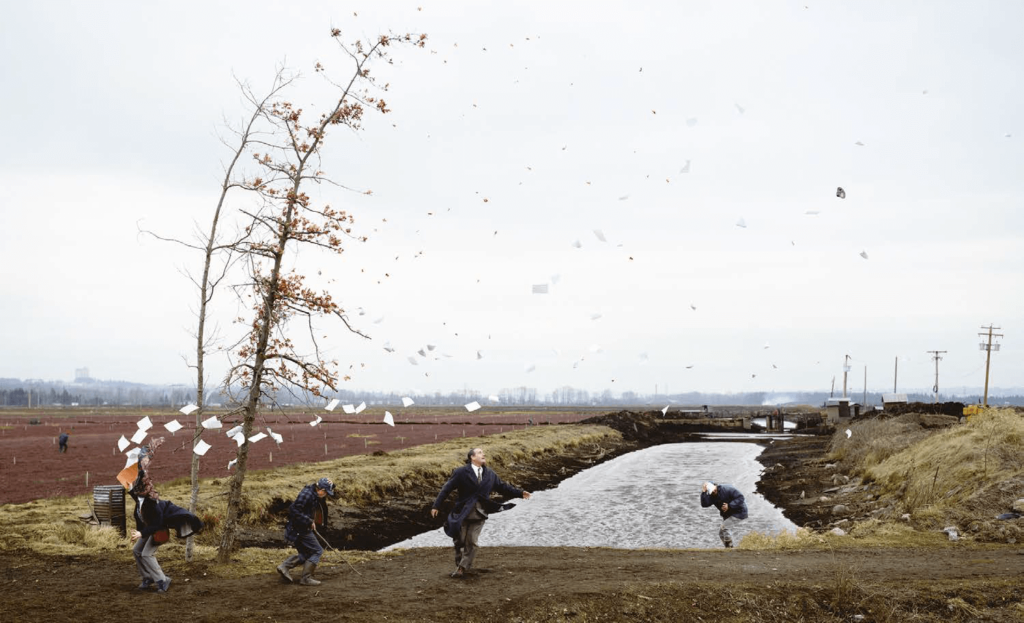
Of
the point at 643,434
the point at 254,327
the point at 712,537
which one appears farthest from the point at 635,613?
the point at 643,434

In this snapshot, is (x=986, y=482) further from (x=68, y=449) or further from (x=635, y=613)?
(x=68, y=449)

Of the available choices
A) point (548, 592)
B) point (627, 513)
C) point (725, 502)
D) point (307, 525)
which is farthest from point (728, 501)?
point (627, 513)

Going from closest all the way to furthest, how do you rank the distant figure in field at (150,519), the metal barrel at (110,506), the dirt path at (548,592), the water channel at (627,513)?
the dirt path at (548,592) → the distant figure in field at (150,519) → the metal barrel at (110,506) → the water channel at (627,513)

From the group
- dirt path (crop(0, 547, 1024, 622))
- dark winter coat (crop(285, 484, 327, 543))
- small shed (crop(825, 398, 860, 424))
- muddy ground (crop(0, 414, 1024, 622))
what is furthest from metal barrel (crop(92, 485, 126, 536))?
small shed (crop(825, 398, 860, 424))

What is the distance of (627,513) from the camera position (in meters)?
30.9

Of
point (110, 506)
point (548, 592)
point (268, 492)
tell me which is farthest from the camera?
point (268, 492)

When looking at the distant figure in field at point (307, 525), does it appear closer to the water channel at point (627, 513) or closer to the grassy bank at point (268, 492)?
the grassy bank at point (268, 492)

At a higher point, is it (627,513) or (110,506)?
(110,506)

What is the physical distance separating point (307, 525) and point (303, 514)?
0.20 m

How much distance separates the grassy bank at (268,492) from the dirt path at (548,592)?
2598 millimetres

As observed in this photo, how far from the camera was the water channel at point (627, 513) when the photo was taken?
24938mm

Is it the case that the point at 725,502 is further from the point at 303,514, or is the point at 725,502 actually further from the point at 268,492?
the point at 268,492

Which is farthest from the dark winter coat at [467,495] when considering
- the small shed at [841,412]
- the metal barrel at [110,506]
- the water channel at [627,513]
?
the small shed at [841,412]

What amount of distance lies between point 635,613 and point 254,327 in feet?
28.3
